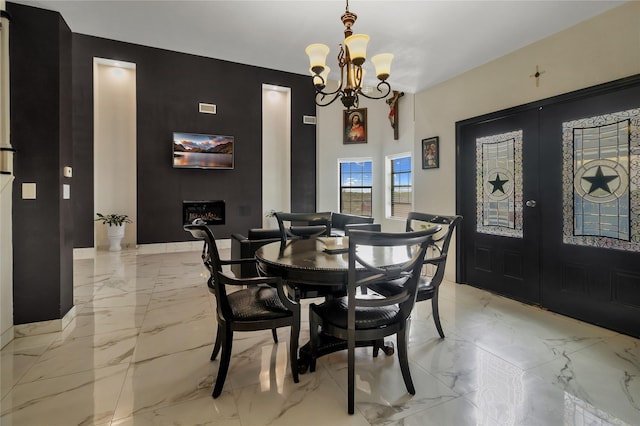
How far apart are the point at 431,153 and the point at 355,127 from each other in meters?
3.19

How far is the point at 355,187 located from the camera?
7477 millimetres

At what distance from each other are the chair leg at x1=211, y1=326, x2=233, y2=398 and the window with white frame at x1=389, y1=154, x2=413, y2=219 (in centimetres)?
508

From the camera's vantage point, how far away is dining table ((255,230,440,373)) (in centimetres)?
175

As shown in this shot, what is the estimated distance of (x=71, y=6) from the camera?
254 cm

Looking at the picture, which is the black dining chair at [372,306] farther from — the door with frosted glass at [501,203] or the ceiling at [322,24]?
the door with frosted glass at [501,203]

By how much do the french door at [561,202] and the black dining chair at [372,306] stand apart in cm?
213

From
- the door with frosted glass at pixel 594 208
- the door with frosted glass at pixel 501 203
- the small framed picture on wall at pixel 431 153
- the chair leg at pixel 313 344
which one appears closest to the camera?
the chair leg at pixel 313 344

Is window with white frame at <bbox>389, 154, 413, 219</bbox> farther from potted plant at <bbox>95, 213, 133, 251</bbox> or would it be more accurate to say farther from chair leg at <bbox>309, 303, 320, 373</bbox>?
potted plant at <bbox>95, 213, 133, 251</bbox>

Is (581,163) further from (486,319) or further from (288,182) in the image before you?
(288,182)

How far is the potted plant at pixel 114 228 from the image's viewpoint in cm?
608

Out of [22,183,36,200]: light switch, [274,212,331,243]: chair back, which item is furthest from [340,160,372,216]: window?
[22,183,36,200]: light switch

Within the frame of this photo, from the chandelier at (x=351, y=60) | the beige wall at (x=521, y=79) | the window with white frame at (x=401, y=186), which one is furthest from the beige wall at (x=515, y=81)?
the chandelier at (x=351, y=60)

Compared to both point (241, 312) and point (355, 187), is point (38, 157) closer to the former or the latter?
point (241, 312)

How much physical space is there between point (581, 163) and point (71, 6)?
4.56m
